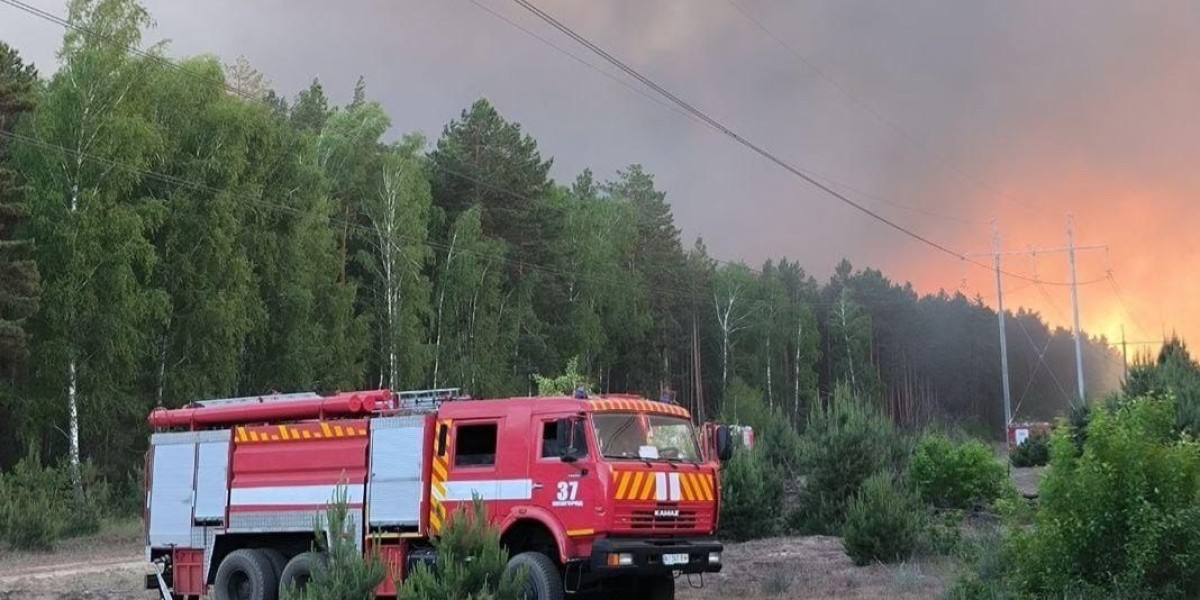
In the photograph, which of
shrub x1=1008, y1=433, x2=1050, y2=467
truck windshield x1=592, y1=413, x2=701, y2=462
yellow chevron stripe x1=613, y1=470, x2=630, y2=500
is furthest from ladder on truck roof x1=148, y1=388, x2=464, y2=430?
shrub x1=1008, y1=433, x2=1050, y2=467

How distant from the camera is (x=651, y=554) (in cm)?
1395

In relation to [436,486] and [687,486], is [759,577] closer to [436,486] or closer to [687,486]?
[687,486]

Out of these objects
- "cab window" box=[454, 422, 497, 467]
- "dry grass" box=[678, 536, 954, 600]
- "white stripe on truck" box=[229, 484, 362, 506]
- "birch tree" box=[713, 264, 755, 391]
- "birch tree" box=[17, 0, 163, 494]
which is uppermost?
"birch tree" box=[713, 264, 755, 391]

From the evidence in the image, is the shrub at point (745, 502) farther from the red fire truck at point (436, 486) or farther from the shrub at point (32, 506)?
the shrub at point (32, 506)

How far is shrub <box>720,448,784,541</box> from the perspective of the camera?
2698 cm

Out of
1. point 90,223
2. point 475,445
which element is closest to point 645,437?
point 475,445

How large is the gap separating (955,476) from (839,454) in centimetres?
392

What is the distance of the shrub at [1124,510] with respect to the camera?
41.8 ft

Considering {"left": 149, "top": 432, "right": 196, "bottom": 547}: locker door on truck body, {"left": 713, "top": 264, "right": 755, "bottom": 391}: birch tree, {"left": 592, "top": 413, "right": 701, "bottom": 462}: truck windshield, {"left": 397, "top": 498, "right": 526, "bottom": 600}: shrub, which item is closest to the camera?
{"left": 397, "top": 498, "right": 526, "bottom": 600}: shrub

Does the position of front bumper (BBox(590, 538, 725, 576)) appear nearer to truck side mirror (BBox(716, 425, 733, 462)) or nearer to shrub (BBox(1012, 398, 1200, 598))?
truck side mirror (BBox(716, 425, 733, 462))

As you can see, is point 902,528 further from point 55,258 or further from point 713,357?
point 713,357

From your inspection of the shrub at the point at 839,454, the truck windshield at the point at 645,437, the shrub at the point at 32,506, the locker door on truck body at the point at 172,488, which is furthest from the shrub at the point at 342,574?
the shrub at the point at 32,506

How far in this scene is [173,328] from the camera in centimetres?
3966

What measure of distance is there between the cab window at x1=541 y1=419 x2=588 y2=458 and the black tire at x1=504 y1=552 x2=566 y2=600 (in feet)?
3.96
